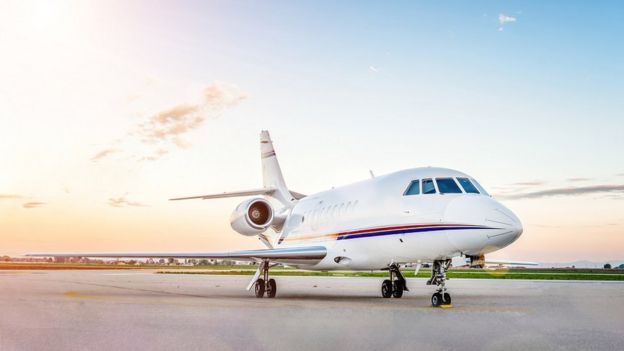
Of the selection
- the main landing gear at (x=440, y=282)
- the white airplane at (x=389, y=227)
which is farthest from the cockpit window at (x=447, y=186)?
the main landing gear at (x=440, y=282)

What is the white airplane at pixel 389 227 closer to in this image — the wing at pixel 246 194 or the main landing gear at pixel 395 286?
the main landing gear at pixel 395 286

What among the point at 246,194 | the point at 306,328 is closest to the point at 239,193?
the point at 246,194

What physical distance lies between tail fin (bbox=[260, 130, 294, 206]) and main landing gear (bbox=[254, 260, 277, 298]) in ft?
21.8

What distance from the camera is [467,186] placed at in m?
15.2

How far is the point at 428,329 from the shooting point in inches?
378

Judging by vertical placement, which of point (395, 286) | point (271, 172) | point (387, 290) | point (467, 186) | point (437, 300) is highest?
point (271, 172)

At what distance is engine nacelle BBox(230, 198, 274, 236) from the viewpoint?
21953mm

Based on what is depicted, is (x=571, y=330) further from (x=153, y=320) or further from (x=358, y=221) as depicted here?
(x=358, y=221)

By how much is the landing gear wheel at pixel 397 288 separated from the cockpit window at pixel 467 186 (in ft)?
14.0

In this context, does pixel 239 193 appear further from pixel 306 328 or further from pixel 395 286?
pixel 306 328

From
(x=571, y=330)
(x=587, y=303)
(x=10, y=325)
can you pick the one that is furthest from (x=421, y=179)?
(x=10, y=325)

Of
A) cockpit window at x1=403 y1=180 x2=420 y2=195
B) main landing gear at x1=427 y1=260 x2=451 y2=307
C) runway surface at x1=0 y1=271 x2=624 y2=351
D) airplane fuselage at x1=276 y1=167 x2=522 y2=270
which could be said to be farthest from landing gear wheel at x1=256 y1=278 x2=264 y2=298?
main landing gear at x1=427 y1=260 x2=451 y2=307

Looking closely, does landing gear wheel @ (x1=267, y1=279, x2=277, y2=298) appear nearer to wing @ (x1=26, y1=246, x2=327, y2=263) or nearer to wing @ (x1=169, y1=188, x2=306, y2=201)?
wing @ (x1=26, y1=246, x2=327, y2=263)

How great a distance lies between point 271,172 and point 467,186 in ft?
47.5
